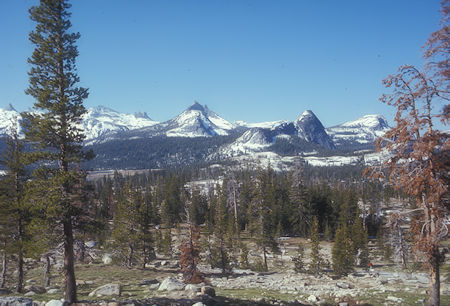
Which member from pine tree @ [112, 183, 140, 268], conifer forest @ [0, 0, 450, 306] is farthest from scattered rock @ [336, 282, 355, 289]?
pine tree @ [112, 183, 140, 268]

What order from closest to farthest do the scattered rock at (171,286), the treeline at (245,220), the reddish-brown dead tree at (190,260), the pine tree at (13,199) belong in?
the scattered rock at (171,286) < the pine tree at (13,199) < the reddish-brown dead tree at (190,260) < the treeline at (245,220)

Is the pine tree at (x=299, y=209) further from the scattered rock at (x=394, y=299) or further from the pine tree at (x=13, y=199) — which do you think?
the pine tree at (x=13, y=199)

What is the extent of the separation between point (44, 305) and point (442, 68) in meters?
22.7

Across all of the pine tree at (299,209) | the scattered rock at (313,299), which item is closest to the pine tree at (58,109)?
the scattered rock at (313,299)

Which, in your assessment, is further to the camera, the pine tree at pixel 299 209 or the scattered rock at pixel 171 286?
the pine tree at pixel 299 209

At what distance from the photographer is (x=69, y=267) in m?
17.2

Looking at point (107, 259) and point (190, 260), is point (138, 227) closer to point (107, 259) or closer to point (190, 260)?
point (107, 259)

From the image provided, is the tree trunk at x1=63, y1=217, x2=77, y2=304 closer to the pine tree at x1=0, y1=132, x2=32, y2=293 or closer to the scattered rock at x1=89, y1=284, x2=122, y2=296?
the scattered rock at x1=89, y1=284, x2=122, y2=296

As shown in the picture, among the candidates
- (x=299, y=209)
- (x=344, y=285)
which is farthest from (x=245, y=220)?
(x=344, y=285)

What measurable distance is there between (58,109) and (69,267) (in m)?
9.54

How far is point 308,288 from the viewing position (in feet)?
99.8

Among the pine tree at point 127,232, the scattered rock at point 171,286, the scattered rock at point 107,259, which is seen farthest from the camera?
the scattered rock at point 107,259

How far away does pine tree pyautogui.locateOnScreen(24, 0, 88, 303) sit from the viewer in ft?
55.9

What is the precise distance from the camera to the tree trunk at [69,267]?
16609mm
